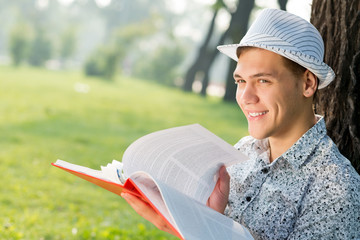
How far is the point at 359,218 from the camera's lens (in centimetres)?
168

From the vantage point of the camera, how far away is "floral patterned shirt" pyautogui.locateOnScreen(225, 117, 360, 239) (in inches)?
65.7

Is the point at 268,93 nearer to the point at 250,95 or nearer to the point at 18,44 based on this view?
the point at 250,95

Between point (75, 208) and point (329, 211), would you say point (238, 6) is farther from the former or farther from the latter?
point (329, 211)

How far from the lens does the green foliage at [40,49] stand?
30.7 m

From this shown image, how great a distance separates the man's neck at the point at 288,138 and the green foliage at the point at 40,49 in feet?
99.2

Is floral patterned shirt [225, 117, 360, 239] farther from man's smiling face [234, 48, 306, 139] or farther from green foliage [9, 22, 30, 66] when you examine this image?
green foliage [9, 22, 30, 66]

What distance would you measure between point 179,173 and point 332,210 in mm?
528

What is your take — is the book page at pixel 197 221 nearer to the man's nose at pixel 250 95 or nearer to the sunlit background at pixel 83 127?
the man's nose at pixel 250 95

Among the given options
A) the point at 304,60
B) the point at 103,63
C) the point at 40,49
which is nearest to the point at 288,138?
the point at 304,60

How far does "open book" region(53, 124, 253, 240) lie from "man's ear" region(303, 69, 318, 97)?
0.36 meters

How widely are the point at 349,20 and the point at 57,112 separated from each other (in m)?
9.64

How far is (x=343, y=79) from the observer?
7.96 ft

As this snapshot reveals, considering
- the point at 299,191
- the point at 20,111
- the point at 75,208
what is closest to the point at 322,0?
the point at 299,191

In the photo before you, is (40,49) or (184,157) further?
(40,49)
